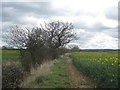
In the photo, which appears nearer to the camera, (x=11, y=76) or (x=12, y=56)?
(x=11, y=76)

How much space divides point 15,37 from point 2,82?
882 centimetres

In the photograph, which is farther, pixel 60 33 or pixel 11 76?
pixel 60 33

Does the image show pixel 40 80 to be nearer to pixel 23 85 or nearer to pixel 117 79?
pixel 23 85

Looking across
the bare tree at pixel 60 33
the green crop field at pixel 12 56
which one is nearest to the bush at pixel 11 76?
the green crop field at pixel 12 56

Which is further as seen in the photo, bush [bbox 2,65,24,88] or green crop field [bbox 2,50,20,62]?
green crop field [bbox 2,50,20,62]

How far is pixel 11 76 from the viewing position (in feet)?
26.9

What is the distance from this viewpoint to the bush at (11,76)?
7.87m

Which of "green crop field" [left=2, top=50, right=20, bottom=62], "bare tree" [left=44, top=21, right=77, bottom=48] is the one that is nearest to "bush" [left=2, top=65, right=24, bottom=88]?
"green crop field" [left=2, top=50, right=20, bottom=62]

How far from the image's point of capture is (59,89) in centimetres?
768

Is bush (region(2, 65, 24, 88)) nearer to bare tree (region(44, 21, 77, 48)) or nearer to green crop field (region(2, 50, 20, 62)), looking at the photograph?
green crop field (region(2, 50, 20, 62))

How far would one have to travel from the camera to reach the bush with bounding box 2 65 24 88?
25.8 ft

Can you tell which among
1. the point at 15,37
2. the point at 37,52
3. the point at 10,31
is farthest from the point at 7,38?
the point at 37,52

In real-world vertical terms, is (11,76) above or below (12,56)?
above

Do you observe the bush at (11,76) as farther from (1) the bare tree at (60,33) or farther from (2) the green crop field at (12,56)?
(1) the bare tree at (60,33)
